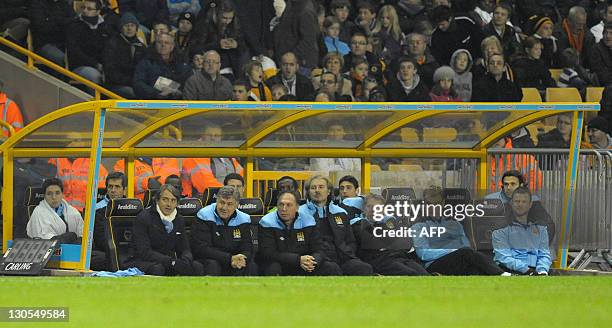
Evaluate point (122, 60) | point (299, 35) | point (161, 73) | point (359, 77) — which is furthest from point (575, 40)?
point (122, 60)

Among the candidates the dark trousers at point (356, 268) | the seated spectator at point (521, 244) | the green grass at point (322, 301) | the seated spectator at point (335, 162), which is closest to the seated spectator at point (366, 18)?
the seated spectator at point (335, 162)

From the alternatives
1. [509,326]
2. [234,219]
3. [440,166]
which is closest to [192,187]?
[234,219]

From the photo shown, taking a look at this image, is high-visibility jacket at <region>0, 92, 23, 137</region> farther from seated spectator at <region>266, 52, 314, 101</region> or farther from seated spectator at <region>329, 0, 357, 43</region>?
seated spectator at <region>329, 0, 357, 43</region>

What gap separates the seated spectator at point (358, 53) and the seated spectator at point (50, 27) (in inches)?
164

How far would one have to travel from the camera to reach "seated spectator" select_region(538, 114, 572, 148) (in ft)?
56.2

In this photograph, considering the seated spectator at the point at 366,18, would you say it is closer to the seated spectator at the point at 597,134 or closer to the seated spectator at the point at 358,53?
the seated spectator at the point at 358,53

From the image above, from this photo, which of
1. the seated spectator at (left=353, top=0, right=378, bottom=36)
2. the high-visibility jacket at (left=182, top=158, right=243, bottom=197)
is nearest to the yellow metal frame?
the high-visibility jacket at (left=182, top=158, right=243, bottom=197)

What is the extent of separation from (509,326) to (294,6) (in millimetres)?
12301

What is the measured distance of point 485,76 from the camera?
21.6m

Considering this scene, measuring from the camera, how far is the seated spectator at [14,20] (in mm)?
20500

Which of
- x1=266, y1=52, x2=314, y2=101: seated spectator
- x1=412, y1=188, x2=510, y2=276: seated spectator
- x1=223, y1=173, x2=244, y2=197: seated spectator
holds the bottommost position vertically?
x1=412, y1=188, x2=510, y2=276: seated spectator

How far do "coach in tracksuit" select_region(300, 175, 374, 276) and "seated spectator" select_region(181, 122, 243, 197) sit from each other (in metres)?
1.75

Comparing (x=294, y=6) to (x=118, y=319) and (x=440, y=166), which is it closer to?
(x=440, y=166)

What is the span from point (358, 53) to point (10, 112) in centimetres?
539
